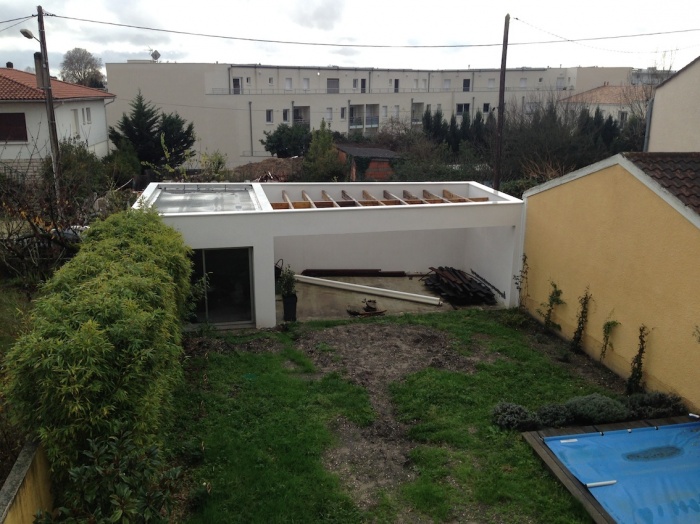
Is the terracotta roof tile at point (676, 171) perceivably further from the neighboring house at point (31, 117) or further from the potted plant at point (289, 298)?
the neighboring house at point (31, 117)

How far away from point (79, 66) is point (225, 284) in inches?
2908

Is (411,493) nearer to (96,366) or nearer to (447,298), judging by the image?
(96,366)

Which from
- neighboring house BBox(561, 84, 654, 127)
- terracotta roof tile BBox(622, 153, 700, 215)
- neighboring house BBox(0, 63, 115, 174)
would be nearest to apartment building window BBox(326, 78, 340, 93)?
neighboring house BBox(561, 84, 654, 127)

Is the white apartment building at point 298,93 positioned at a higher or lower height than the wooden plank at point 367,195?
higher

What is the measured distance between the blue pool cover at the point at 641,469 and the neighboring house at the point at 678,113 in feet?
34.1

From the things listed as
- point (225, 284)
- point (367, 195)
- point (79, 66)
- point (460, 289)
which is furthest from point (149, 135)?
point (79, 66)

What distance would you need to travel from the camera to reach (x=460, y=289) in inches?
693


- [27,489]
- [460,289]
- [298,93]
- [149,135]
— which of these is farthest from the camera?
[298,93]

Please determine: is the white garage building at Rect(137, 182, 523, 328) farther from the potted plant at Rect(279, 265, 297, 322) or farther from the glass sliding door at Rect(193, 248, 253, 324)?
the potted plant at Rect(279, 265, 297, 322)

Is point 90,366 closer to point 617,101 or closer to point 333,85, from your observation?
point 617,101

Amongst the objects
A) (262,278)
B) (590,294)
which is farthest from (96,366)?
(590,294)

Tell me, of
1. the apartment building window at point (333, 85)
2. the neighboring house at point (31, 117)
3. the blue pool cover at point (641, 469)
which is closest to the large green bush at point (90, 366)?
the blue pool cover at point (641, 469)

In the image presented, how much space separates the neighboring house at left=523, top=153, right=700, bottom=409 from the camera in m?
10.5

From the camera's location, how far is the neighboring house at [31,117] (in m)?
27.3
